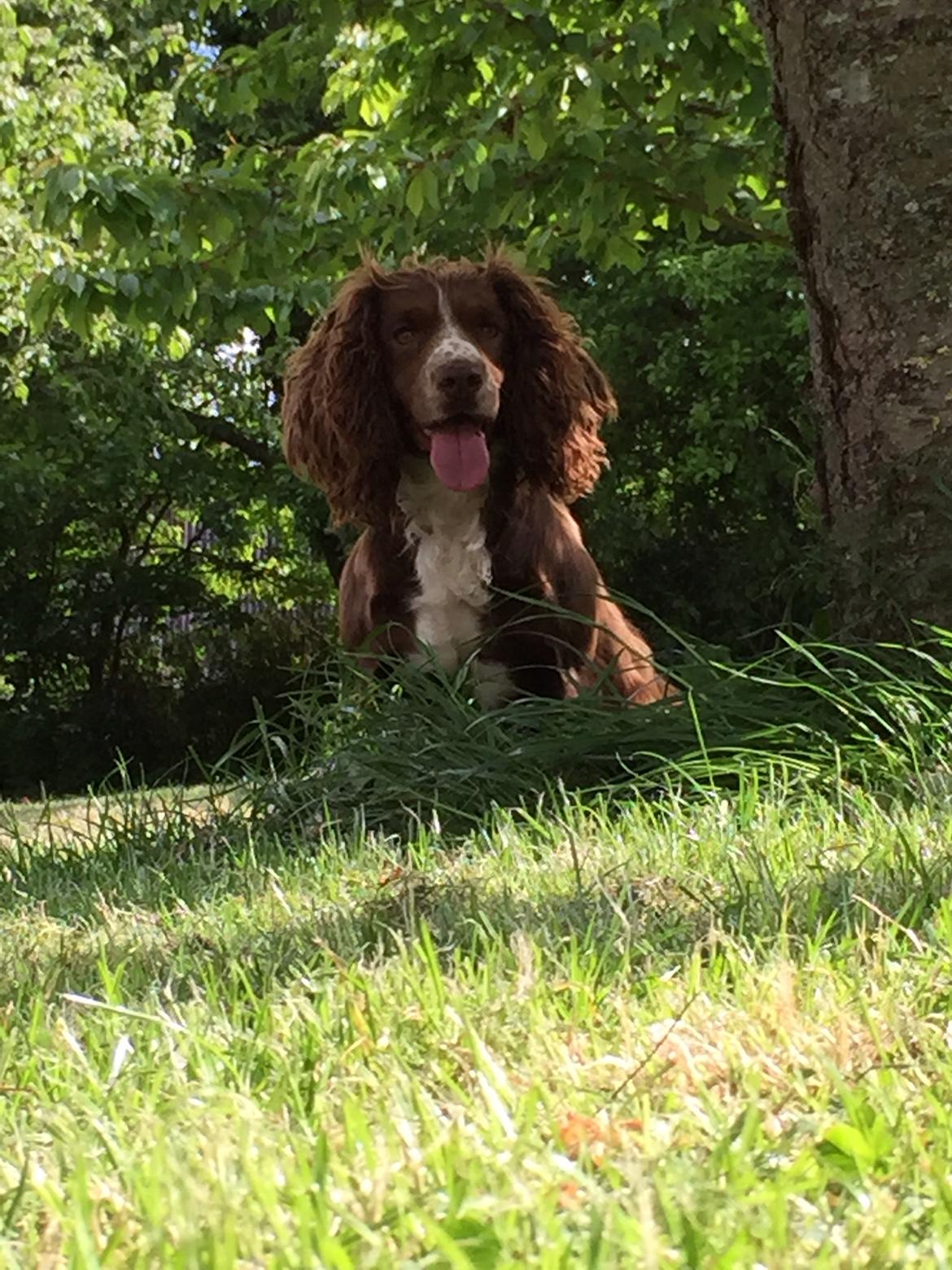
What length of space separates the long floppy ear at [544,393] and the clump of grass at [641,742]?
0.88m

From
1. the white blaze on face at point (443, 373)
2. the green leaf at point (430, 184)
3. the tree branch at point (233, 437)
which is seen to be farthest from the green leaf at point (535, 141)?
the tree branch at point (233, 437)

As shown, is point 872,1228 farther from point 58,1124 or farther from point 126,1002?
point 126,1002

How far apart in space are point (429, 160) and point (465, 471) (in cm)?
249

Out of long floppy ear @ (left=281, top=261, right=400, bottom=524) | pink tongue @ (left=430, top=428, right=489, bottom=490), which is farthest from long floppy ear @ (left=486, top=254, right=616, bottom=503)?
long floppy ear @ (left=281, top=261, right=400, bottom=524)

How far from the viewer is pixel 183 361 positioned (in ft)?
55.8

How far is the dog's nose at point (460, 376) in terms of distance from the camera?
4293 millimetres

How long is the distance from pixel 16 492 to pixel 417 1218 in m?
16.5

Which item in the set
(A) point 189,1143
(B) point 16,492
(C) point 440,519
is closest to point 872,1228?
(A) point 189,1143

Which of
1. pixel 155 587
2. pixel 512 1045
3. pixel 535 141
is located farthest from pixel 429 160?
pixel 155 587

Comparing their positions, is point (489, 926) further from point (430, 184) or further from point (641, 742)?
point (430, 184)

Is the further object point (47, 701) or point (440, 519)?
point (47, 701)

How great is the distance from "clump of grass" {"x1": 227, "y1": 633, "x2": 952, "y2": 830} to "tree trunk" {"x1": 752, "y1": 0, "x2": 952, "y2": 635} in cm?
27

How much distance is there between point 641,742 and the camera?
3.58m

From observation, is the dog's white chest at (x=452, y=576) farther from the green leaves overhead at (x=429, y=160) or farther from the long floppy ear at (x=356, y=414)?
the green leaves overhead at (x=429, y=160)
